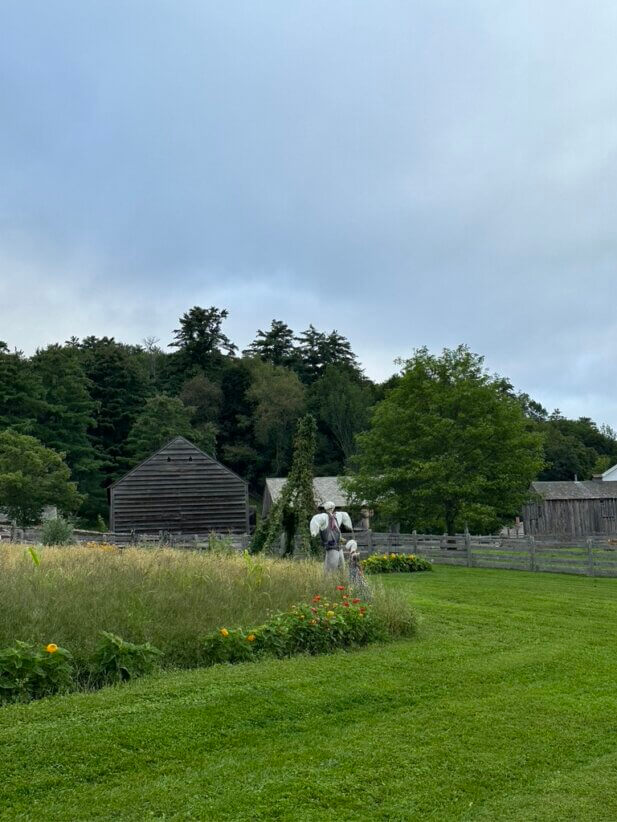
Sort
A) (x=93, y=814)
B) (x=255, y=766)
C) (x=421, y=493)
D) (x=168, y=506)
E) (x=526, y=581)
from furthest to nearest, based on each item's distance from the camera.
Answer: (x=168, y=506) < (x=421, y=493) < (x=526, y=581) < (x=255, y=766) < (x=93, y=814)

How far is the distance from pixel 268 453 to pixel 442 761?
2698 inches

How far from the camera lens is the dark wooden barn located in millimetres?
41156

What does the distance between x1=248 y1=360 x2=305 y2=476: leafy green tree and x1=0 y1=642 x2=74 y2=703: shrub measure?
64525 millimetres

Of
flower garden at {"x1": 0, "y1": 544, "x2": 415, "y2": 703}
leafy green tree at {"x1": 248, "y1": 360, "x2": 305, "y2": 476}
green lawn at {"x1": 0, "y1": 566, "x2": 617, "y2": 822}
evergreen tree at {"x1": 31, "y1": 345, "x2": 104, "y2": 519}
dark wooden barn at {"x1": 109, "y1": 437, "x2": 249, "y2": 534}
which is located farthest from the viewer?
leafy green tree at {"x1": 248, "y1": 360, "x2": 305, "y2": 476}

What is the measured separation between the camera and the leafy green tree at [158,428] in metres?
62.9

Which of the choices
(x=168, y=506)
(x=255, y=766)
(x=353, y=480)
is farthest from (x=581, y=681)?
(x=168, y=506)

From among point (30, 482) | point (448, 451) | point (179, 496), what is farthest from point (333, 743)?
point (30, 482)

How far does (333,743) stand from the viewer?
5867mm

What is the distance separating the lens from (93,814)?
4.68 m

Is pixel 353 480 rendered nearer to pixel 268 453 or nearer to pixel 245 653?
pixel 245 653

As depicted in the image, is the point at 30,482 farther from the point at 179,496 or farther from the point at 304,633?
the point at 304,633

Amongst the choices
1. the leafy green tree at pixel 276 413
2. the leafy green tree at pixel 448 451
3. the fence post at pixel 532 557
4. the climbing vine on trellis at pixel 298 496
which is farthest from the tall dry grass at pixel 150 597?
the leafy green tree at pixel 276 413

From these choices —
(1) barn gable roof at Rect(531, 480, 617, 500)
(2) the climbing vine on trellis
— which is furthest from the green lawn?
(1) barn gable roof at Rect(531, 480, 617, 500)

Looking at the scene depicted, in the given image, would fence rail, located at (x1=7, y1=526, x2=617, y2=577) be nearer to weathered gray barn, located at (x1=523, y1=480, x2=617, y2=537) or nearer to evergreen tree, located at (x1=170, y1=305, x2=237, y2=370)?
weathered gray barn, located at (x1=523, y1=480, x2=617, y2=537)
